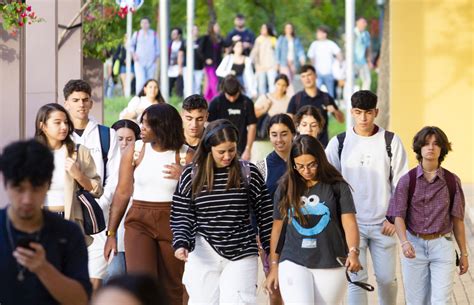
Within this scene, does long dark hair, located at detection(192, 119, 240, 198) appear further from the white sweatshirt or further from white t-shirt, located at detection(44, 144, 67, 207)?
the white sweatshirt

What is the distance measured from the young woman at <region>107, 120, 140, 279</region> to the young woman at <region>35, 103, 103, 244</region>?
88 cm

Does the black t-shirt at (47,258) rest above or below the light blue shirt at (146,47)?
below

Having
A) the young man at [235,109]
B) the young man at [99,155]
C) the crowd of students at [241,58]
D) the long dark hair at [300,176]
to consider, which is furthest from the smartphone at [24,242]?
the crowd of students at [241,58]

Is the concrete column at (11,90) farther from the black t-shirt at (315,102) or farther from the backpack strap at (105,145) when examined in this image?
the black t-shirt at (315,102)

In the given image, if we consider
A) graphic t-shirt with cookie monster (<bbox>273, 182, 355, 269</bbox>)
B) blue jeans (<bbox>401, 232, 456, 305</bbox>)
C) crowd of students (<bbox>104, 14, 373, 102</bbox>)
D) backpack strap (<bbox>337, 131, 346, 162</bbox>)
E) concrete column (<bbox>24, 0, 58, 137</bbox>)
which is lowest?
blue jeans (<bbox>401, 232, 456, 305</bbox>)

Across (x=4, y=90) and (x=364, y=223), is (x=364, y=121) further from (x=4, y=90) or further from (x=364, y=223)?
(x=4, y=90)

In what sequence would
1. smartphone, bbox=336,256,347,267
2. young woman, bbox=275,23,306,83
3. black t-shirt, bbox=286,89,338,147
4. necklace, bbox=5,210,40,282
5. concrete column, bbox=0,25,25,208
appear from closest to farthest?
necklace, bbox=5,210,40,282, smartphone, bbox=336,256,347,267, concrete column, bbox=0,25,25,208, black t-shirt, bbox=286,89,338,147, young woman, bbox=275,23,306,83

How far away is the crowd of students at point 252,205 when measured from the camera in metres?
9.43

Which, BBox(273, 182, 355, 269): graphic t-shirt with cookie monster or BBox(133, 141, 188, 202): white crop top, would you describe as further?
BBox(133, 141, 188, 202): white crop top

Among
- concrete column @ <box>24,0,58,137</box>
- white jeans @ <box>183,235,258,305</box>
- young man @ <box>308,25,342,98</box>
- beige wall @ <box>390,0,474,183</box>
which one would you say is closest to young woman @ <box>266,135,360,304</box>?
white jeans @ <box>183,235,258,305</box>

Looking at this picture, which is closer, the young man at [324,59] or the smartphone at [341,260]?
the smartphone at [341,260]

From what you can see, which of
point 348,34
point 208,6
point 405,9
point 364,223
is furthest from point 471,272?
point 208,6

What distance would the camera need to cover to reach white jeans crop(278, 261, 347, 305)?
30.4 ft

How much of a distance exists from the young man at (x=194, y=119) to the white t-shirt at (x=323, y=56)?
988 inches
